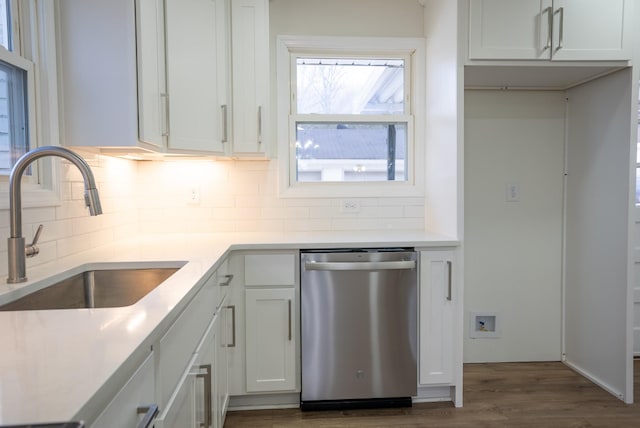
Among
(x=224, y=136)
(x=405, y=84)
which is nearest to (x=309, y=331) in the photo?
(x=224, y=136)

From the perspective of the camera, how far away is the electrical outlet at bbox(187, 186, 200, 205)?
8.33 ft

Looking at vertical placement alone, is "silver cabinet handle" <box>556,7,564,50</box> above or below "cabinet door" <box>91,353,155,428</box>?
above

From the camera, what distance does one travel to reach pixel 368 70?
2.71 m

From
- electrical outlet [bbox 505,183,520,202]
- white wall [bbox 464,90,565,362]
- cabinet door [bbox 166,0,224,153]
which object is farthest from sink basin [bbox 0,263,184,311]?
electrical outlet [bbox 505,183,520,202]

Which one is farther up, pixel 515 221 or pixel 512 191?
pixel 512 191

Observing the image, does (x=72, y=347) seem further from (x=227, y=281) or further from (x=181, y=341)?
(x=227, y=281)

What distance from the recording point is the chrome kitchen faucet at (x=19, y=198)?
1072 mm

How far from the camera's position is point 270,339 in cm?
211

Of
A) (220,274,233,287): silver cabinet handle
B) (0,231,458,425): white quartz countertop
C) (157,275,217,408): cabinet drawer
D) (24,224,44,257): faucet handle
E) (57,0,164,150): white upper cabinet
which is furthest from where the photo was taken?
(220,274,233,287): silver cabinet handle

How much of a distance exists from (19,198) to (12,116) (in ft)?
1.59

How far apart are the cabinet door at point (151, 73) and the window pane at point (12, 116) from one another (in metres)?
0.39

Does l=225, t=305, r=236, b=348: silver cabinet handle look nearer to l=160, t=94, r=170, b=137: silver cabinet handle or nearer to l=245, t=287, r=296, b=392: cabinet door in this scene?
l=245, t=287, r=296, b=392: cabinet door

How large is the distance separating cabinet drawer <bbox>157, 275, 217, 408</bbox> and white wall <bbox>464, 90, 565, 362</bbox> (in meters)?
1.85

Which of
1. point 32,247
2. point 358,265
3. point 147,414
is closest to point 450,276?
point 358,265
